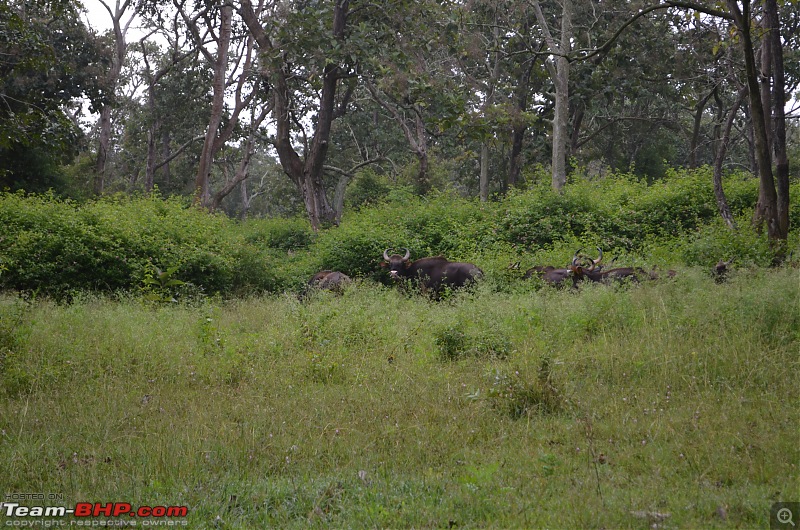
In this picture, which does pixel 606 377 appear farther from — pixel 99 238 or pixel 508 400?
pixel 99 238

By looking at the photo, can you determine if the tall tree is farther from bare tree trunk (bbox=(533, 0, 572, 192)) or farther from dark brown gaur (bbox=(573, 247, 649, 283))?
bare tree trunk (bbox=(533, 0, 572, 192))

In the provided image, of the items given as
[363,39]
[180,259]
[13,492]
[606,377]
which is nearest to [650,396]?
[606,377]

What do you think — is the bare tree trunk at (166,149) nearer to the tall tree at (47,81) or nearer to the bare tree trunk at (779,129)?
the tall tree at (47,81)

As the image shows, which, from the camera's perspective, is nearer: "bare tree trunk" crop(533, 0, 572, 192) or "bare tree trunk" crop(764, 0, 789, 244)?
"bare tree trunk" crop(764, 0, 789, 244)

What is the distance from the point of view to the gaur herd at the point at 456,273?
Result: 12.2 m

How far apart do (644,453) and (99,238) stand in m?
11.6

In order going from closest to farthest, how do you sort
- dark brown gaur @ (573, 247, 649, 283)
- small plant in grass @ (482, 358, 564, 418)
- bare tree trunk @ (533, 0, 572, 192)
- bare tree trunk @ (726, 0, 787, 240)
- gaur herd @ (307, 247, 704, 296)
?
1. small plant in grass @ (482, 358, 564, 418)
2. bare tree trunk @ (726, 0, 787, 240)
3. dark brown gaur @ (573, 247, 649, 283)
4. gaur herd @ (307, 247, 704, 296)
5. bare tree trunk @ (533, 0, 572, 192)

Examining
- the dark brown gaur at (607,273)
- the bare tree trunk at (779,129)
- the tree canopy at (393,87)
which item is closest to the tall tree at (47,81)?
the tree canopy at (393,87)

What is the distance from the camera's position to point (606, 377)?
268 inches

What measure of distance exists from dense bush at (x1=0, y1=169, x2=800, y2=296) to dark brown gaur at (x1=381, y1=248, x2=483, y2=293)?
471mm

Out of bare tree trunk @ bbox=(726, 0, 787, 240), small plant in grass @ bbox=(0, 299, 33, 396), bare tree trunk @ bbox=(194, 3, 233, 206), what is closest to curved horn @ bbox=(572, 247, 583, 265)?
bare tree trunk @ bbox=(726, 0, 787, 240)

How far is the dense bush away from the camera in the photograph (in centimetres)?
1312

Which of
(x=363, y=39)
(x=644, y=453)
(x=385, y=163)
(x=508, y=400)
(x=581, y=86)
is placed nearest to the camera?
(x=644, y=453)

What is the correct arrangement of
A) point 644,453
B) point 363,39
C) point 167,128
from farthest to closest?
point 167,128 < point 363,39 < point 644,453
